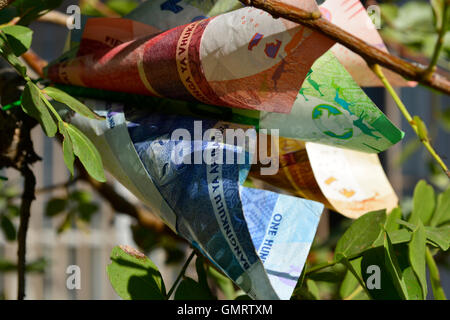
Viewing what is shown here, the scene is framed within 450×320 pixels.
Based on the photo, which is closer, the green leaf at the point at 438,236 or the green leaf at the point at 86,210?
the green leaf at the point at 438,236

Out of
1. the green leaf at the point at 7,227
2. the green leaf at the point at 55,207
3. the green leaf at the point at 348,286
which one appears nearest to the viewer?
the green leaf at the point at 348,286

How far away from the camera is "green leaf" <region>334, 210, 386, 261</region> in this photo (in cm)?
32

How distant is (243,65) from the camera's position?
0.93 ft

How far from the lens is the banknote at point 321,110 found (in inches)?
11.1

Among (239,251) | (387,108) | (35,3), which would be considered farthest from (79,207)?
(387,108)

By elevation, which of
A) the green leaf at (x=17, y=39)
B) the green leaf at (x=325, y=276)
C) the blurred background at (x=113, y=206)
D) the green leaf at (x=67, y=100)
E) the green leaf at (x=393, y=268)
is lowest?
the green leaf at (x=393, y=268)

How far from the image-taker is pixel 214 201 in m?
0.28

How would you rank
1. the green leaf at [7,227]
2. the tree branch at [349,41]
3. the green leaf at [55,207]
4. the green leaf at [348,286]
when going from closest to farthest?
the tree branch at [349,41], the green leaf at [348,286], the green leaf at [7,227], the green leaf at [55,207]

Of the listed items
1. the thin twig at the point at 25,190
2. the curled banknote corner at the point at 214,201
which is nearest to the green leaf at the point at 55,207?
the thin twig at the point at 25,190

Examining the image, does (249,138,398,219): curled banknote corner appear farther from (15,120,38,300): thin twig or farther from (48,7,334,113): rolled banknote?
(15,120,38,300): thin twig

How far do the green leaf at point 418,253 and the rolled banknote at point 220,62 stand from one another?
10 centimetres

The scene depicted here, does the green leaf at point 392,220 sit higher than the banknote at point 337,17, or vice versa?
the banknote at point 337,17

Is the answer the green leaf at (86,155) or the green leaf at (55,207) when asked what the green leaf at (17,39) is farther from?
the green leaf at (55,207)

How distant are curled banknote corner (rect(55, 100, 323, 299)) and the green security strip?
6cm
